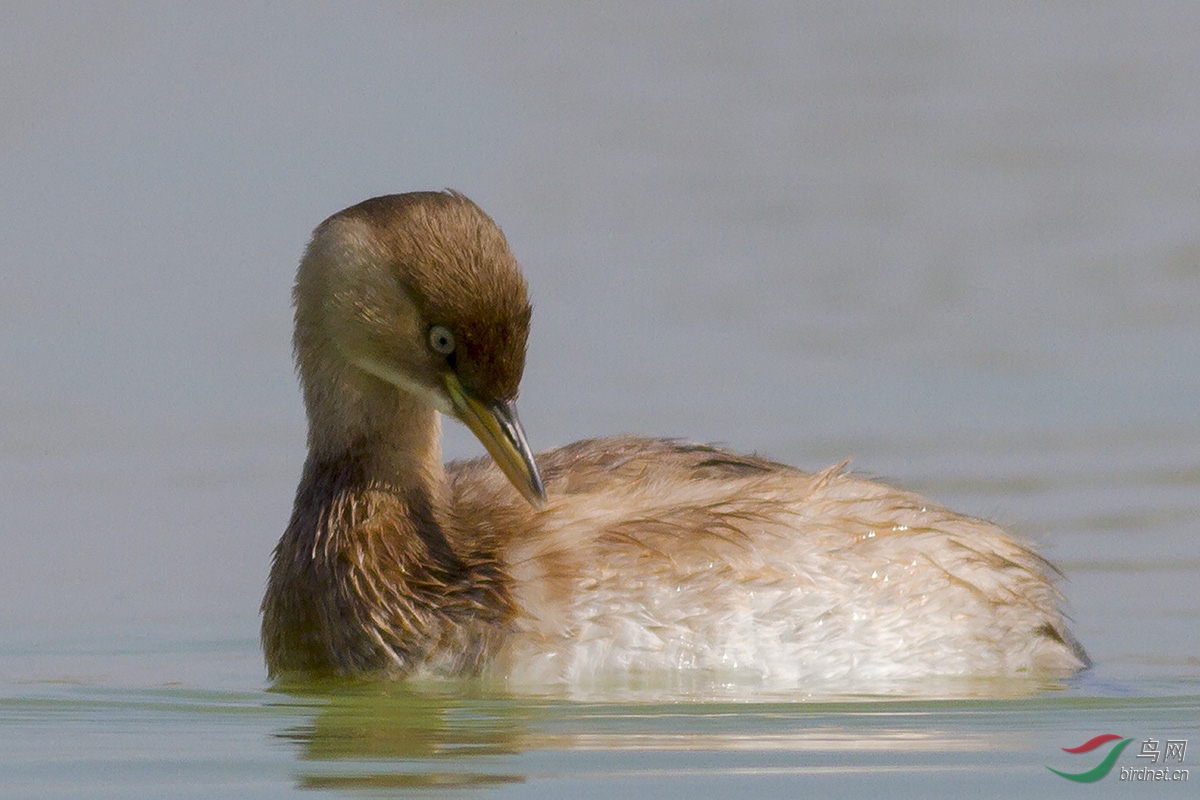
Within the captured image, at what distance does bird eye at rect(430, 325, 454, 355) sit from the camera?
9164 millimetres

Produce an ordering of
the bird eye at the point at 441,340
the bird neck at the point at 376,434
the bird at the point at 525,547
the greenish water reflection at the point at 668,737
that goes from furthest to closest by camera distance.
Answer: the bird neck at the point at 376,434 < the bird eye at the point at 441,340 < the bird at the point at 525,547 < the greenish water reflection at the point at 668,737

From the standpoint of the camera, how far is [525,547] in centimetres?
923

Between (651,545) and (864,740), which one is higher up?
(651,545)

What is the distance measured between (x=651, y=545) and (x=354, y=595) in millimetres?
1064

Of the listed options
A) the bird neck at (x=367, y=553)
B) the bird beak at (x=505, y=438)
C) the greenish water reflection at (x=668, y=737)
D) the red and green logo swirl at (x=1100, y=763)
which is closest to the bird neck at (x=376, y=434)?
the bird neck at (x=367, y=553)

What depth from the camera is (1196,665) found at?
9.91 metres

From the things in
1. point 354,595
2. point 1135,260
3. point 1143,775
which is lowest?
point 1143,775

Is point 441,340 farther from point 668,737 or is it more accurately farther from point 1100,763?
point 1100,763

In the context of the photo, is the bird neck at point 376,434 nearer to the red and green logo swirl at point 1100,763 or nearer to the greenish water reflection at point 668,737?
the greenish water reflection at point 668,737

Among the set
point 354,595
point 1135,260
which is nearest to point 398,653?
point 354,595

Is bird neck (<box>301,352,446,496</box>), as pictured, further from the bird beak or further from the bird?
the bird beak

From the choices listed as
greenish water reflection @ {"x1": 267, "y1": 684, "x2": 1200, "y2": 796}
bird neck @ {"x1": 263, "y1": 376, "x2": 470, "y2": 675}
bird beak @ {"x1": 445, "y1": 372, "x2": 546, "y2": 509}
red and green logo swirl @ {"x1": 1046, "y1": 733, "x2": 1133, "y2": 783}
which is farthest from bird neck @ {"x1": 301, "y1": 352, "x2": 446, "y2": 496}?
red and green logo swirl @ {"x1": 1046, "y1": 733, "x2": 1133, "y2": 783}

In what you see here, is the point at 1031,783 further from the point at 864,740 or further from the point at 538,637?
the point at 538,637

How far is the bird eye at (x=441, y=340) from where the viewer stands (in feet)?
30.1
